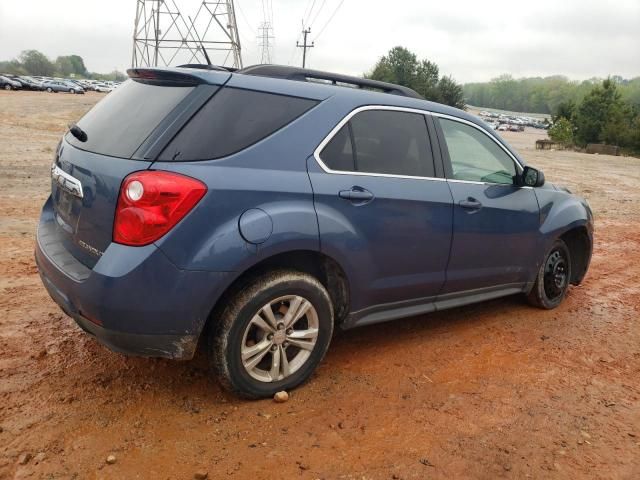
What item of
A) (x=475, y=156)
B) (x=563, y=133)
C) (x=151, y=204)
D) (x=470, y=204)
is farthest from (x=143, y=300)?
(x=563, y=133)

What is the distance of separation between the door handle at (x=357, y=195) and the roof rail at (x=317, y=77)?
32.6 inches

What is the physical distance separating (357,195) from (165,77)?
1281mm

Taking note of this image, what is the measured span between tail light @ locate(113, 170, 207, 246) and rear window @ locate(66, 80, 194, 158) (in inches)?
10.1

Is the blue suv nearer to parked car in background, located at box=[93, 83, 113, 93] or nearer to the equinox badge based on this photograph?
the equinox badge

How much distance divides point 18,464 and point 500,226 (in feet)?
11.1

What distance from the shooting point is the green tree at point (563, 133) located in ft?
151

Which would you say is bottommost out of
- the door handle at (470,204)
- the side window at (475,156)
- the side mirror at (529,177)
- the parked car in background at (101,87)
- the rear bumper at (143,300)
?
the parked car in background at (101,87)

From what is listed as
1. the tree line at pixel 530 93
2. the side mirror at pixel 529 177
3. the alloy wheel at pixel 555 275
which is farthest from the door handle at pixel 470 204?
the tree line at pixel 530 93

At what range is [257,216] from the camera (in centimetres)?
290

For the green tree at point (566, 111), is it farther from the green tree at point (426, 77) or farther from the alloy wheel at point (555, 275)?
the alloy wheel at point (555, 275)

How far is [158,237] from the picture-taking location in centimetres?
268

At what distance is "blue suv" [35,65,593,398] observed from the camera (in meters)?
2.73

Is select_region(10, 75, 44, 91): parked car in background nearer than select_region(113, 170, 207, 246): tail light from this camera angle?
No

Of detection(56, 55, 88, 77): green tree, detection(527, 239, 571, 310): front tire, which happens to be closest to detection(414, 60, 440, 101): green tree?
detection(527, 239, 571, 310): front tire
